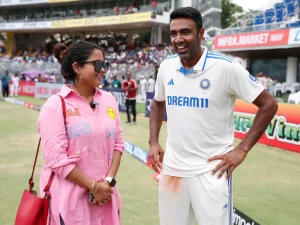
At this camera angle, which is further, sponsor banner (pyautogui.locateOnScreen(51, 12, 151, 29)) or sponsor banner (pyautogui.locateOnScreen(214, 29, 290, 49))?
sponsor banner (pyautogui.locateOnScreen(51, 12, 151, 29))

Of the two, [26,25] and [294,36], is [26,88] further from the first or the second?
[26,25]

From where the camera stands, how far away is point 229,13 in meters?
51.9

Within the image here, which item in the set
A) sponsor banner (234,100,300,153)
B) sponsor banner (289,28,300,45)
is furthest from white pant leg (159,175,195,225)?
sponsor banner (289,28,300,45)

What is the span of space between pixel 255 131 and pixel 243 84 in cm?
33

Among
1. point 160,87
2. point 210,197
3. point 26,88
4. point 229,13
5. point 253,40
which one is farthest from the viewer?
point 229,13

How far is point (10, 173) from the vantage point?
20.5 ft

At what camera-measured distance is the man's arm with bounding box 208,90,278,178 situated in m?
2.41

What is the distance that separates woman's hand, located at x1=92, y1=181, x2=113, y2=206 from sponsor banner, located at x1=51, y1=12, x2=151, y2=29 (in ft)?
113

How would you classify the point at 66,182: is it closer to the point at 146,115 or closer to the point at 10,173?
the point at 10,173

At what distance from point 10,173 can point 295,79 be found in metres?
21.9

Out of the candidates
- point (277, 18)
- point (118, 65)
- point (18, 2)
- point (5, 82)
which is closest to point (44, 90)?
point (5, 82)

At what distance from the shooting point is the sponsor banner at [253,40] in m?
20.5

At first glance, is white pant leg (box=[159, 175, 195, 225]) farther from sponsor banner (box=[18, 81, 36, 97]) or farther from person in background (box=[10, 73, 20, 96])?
person in background (box=[10, 73, 20, 96])

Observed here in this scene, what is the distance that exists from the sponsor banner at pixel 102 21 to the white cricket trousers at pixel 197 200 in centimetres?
3429
